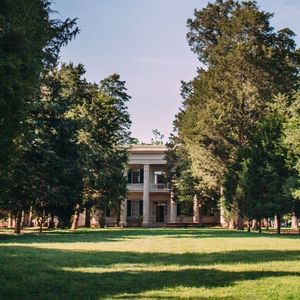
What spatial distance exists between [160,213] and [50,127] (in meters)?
39.0

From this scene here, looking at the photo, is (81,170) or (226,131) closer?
(81,170)

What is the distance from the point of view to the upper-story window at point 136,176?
69438 mm

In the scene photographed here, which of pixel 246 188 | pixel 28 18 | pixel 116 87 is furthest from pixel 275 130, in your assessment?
pixel 28 18

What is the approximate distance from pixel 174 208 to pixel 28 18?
5741cm

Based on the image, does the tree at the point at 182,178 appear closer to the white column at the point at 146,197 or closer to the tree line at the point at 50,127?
the tree line at the point at 50,127

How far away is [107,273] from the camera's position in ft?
35.8

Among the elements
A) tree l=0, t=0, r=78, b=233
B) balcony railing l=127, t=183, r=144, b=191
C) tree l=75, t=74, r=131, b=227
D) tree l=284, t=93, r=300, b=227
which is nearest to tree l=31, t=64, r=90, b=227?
tree l=75, t=74, r=131, b=227

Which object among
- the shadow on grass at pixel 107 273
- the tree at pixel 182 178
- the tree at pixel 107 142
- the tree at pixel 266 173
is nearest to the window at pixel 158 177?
the tree at pixel 182 178

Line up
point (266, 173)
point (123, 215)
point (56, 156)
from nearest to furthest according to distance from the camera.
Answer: point (56, 156) < point (266, 173) < point (123, 215)

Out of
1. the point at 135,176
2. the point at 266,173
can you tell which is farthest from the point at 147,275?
the point at 135,176

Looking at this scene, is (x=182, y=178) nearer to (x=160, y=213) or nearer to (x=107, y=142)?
(x=107, y=142)

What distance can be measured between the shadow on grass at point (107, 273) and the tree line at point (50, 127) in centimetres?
229

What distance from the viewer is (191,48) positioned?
→ 4634 cm

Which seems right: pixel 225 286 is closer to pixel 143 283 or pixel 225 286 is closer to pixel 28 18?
pixel 143 283
